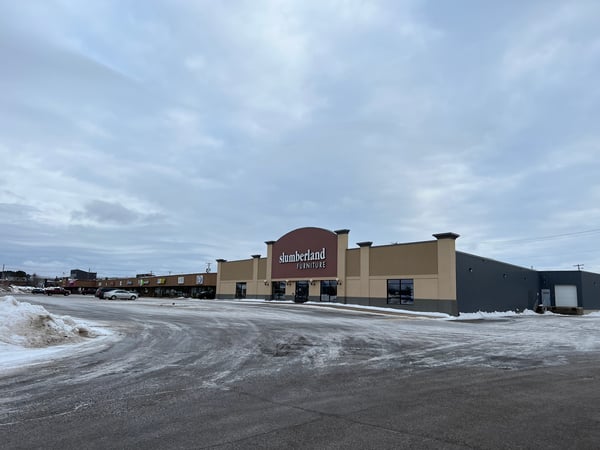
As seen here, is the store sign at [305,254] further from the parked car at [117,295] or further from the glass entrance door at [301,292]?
the parked car at [117,295]

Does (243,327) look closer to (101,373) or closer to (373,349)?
(373,349)

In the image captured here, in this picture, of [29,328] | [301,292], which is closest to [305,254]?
[301,292]

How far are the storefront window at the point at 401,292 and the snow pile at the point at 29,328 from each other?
30.1 metres

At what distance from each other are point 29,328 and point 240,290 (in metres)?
48.8

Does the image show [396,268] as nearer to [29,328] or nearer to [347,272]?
[347,272]

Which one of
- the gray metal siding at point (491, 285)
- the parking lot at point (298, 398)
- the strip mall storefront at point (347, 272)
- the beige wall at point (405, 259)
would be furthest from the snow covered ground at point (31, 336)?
the gray metal siding at point (491, 285)

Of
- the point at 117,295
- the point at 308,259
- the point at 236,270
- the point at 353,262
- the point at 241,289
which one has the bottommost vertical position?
the point at 117,295

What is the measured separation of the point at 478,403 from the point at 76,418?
243 inches

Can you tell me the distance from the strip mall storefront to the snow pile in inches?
1159

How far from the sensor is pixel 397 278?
4125 cm

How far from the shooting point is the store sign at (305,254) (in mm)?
48750

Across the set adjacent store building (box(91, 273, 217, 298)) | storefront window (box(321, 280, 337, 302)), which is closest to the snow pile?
storefront window (box(321, 280, 337, 302))

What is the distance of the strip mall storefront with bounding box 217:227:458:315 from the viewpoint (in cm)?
3772

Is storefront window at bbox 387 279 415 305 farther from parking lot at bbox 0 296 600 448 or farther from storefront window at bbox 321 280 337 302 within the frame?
parking lot at bbox 0 296 600 448
